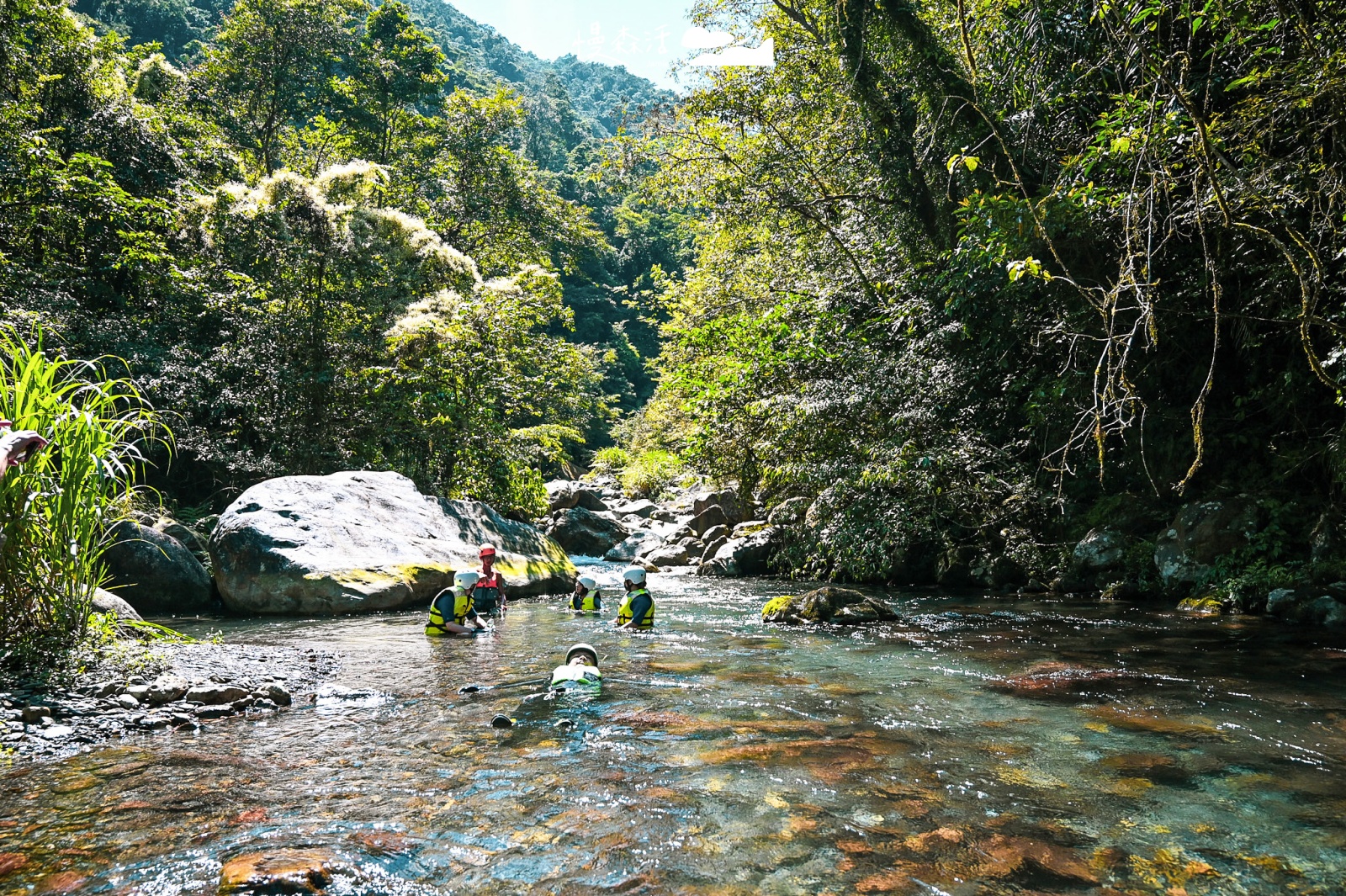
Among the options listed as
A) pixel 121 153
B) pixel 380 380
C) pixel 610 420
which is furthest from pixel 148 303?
pixel 610 420

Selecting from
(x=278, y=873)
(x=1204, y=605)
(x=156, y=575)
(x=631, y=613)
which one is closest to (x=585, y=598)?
(x=631, y=613)

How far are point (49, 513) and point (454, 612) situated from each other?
14.5ft

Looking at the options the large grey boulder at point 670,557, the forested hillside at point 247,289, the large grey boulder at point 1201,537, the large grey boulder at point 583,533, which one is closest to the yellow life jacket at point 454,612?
the forested hillside at point 247,289

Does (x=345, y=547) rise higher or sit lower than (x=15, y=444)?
lower

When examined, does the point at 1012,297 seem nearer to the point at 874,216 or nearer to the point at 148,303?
the point at 874,216

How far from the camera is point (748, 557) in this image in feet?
51.6

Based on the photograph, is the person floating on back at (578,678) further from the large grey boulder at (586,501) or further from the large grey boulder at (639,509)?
the large grey boulder at (639,509)

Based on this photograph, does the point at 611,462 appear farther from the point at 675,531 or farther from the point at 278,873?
the point at 278,873

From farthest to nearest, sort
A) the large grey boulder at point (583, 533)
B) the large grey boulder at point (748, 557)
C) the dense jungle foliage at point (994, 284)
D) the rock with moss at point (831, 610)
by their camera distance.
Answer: the large grey boulder at point (583, 533) < the large grey boulder at point (748, 557) < the rock with moss at point (831, 610) < the dense jungle foliage at point (994, 284)

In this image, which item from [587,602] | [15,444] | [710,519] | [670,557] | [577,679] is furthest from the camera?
[710,519]

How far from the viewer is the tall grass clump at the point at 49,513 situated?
4.48 meters

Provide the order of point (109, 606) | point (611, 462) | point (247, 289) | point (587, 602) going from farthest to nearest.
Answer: point (611, 462)
point (247, 289)
point (587, 602)
point (109, 606)

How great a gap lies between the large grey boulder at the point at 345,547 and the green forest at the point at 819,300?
1486mm

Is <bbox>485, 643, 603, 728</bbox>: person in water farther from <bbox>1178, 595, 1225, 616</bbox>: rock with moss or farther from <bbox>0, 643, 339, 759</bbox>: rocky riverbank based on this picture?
<bbox>1178, 595, 1225, 616</bbox>: rock with moss
